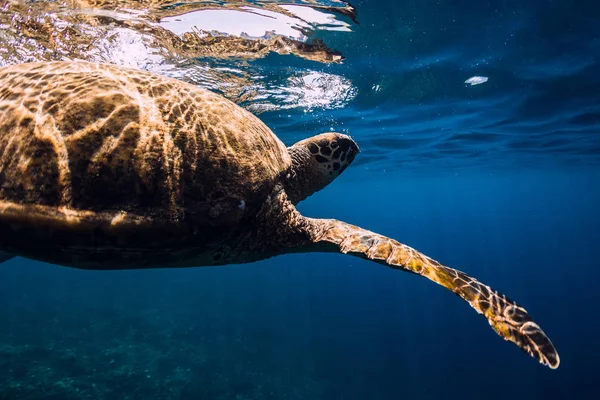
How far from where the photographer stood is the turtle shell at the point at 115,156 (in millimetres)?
2275

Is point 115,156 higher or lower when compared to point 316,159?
higher

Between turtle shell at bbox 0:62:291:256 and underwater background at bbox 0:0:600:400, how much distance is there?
188 inches

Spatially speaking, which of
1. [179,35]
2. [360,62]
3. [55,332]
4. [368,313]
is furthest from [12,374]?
[368,313]

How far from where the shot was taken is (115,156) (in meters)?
2.38

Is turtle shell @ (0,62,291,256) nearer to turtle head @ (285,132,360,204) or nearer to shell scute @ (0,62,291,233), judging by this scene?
shell scute @ (0,62,291,233)

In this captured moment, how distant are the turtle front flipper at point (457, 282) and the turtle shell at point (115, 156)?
107 cm

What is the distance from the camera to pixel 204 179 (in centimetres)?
266

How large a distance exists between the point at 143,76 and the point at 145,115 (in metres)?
0.78

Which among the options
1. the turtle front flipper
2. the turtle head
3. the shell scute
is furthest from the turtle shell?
the turtle head

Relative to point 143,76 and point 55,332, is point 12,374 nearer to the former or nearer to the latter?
point 55,332

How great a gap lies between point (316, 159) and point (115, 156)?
10.6ft

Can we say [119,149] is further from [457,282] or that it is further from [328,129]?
[328,129]

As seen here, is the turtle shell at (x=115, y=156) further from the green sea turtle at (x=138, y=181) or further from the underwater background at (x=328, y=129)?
the underwater background at (x=328, y=129)

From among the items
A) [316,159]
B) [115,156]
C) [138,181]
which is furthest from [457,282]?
[115,156]
